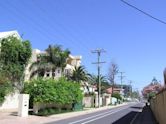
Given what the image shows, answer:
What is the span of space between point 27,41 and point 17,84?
5.77m

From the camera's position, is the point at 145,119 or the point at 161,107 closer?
the point at 161,107

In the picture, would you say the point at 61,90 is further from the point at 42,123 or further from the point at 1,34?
the point at 42,123

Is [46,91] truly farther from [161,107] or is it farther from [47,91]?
[161,107]

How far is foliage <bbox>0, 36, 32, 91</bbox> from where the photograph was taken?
46.0m

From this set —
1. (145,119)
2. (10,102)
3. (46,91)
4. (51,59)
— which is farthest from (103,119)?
(51,59)

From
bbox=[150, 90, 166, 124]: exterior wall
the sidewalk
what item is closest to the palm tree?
the sidewalk

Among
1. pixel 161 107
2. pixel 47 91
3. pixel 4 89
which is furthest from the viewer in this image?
pixel 4 89

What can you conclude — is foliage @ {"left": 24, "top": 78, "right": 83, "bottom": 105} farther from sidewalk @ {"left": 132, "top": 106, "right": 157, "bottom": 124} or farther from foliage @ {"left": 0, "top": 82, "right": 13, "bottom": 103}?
sidewalk @ {"left": 132, "top": 106, "right": 157, "bottom": 124}

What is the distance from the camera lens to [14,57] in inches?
1834

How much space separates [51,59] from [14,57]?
1754 centimetres

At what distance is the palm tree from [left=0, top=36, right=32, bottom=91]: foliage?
14138mm

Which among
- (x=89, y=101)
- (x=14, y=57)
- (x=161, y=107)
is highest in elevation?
(x=14, y=57)

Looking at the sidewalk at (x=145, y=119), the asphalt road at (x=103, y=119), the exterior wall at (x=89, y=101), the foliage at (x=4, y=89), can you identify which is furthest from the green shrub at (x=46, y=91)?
the exterior wall at (x=89, y=101)

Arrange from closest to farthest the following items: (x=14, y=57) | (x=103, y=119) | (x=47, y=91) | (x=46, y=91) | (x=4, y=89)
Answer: (x=103, y=119) < (x=46, y=91) < (x=47, y=91) < (x=4, y=89) < (x=14, y=57)
